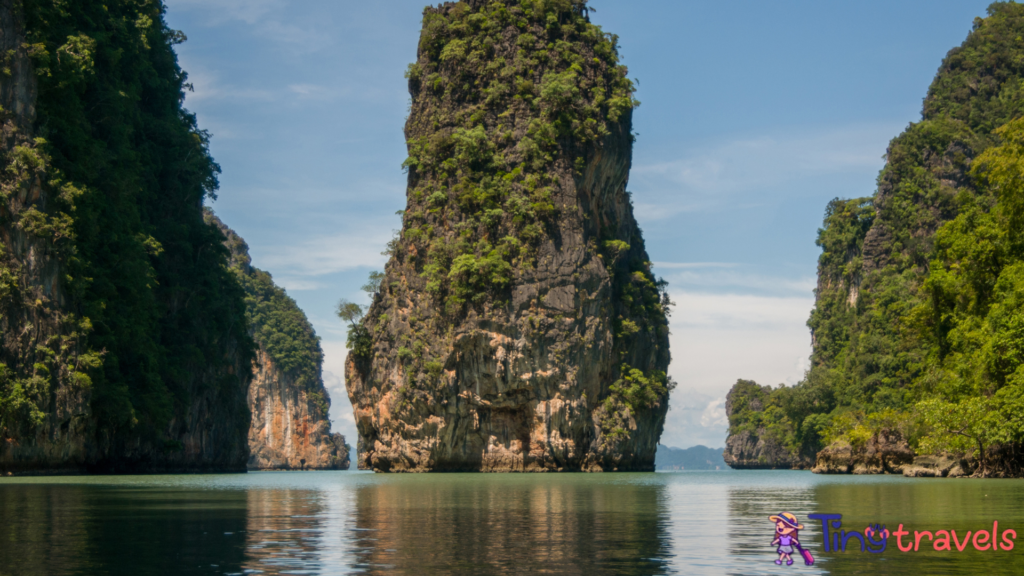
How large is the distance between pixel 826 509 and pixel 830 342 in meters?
76.0

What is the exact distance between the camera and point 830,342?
89438 millimetres

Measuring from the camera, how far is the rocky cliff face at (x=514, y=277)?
5981cm

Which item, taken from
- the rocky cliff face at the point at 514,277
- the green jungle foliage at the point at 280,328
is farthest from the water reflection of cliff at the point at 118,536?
the green jungle foliage at the point at 280,328

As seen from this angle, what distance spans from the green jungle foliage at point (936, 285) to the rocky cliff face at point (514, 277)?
1669 centimetres

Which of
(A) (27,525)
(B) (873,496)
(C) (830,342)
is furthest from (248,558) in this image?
(C) (830,342)

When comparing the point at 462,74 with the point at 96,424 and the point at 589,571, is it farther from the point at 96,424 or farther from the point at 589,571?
the point at 589,571

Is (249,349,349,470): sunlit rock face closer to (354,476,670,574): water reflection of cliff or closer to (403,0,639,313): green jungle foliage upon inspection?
(403,0,639,313): green jungle foliage

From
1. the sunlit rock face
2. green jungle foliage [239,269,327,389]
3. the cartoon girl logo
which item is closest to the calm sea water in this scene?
the cartoon girl logo

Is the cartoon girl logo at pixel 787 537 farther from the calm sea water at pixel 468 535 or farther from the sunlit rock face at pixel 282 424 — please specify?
the sunlit rock face at pixel 282 424

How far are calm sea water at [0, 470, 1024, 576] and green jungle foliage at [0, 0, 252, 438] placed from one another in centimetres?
2555

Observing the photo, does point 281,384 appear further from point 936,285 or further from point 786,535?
point 786,535

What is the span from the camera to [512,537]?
41.4ft

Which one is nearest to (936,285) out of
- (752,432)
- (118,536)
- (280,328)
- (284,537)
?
(284,537)

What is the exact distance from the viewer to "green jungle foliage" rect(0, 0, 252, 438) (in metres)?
44.5
